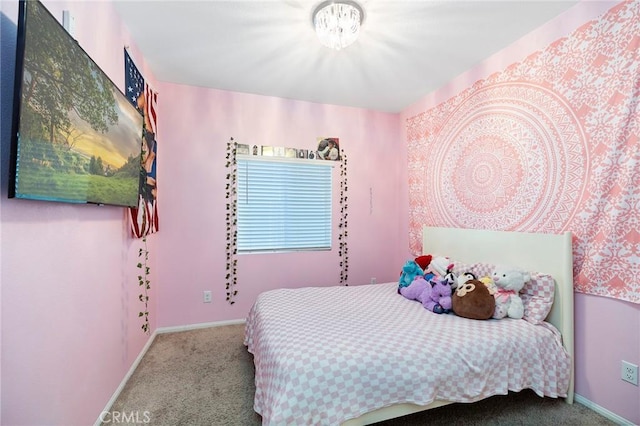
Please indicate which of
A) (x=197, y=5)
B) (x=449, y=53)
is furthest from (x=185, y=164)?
(x=449, y=53)

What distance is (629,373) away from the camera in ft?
5.20

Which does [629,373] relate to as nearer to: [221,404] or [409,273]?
[409,273]

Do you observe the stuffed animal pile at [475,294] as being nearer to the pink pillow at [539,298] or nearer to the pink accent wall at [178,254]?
the pink pillow at [539,298]

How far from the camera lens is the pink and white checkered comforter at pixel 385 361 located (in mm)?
1287

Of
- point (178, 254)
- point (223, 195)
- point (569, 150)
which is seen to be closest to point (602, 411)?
point (569, 150)

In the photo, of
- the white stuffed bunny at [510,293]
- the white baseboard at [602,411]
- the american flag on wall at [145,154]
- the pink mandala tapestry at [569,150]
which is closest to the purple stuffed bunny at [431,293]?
the white stuffed bunny at [510,293]

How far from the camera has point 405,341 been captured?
5.07 feet

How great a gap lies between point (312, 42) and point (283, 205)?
1757 millimetres

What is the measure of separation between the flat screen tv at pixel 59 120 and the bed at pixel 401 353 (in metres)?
1.25

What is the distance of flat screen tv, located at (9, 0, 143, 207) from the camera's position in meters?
0.94

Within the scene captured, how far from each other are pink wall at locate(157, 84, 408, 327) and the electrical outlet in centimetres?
215

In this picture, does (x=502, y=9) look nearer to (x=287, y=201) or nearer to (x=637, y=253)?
(x=637, y=253)

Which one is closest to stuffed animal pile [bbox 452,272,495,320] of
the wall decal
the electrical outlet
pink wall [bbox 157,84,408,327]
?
the electrical outlet

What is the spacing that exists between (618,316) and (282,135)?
3.19 metres
